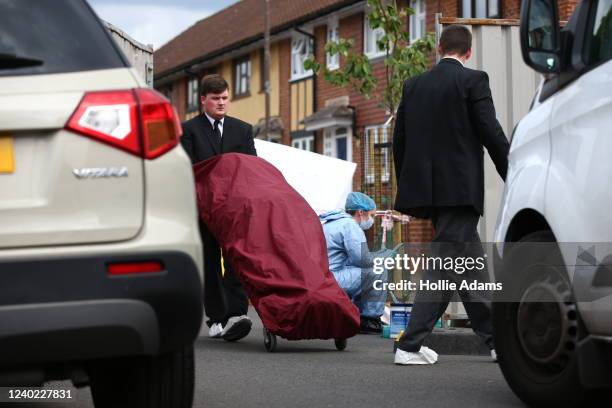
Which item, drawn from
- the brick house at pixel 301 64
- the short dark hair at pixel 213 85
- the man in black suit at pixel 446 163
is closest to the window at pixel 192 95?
the brick house at pixel 301 64

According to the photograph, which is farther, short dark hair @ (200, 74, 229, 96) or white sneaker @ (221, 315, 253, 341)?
short dark hair @ (200, 74, 229, 96)

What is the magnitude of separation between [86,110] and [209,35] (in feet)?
155

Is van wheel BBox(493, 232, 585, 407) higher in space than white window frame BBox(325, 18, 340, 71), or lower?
lower

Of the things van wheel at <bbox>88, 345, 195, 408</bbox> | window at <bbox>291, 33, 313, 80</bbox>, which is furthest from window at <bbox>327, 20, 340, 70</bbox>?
van wheel at <bbox>88, 345, 195, 408</bbox>

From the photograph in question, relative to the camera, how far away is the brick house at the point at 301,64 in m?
30.9

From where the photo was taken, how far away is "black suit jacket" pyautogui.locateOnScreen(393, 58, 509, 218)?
8.10 metres

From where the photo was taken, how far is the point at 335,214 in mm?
11008

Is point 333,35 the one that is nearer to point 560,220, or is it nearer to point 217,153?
point 217,153

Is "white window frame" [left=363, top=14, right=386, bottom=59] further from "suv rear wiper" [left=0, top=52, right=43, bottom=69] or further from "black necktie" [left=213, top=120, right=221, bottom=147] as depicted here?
"suv rear wiper" [left=0, top=52, right=43, bottom=69]

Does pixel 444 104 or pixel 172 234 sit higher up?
pixel 444 104

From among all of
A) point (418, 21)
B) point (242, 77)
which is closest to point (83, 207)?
point (418, 21)

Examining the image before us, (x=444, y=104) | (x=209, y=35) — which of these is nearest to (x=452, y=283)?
(x=444, y=104)

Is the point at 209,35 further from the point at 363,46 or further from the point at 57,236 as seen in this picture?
the point at 57,236

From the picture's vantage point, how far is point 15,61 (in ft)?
14.4
